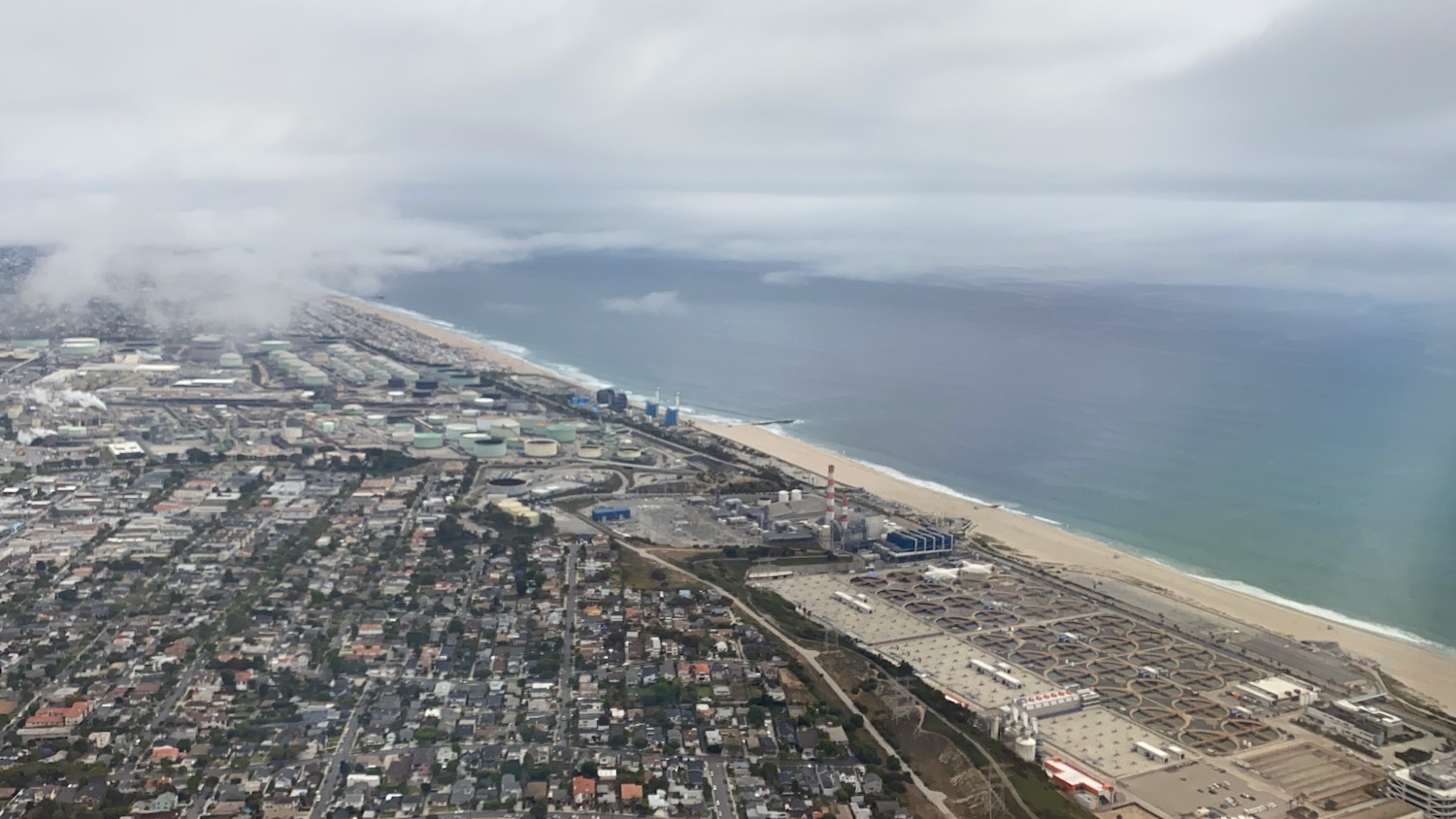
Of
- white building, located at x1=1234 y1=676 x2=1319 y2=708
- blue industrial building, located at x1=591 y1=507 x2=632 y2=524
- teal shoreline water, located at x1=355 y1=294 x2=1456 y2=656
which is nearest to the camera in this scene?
Answer: white building, located at x1=1234 y1=676 x2=1319 y2=708

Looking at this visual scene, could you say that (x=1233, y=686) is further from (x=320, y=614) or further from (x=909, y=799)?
(x=320, y=614)

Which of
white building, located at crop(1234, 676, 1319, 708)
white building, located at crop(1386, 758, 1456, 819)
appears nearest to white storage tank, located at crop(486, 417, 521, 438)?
white building, located at crop(1234, 676, 1319, 708)

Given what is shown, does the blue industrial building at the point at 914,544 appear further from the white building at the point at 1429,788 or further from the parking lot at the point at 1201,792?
the white building at the point at 1429,788

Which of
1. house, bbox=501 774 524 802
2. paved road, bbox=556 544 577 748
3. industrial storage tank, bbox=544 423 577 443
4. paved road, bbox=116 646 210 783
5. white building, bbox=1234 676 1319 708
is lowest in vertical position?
paved road, bbox=116 646 210 783

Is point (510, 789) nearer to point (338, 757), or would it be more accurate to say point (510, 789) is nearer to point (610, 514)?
point (338, 757)

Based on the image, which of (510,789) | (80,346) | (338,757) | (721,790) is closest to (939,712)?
(721,790)

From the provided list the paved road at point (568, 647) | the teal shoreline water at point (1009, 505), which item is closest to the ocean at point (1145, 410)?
the teal shoreline water at point (1009, 505)

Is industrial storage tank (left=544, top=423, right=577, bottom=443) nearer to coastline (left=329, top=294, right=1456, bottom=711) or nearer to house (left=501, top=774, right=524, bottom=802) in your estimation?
coastline (left=329, top=294, right=1456, bottom=711)
